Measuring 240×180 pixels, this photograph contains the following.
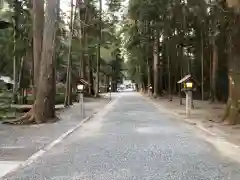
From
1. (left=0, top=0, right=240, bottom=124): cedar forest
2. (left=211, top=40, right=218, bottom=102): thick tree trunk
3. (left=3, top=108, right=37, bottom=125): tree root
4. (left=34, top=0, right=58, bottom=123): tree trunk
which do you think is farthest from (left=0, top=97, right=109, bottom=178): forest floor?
(left=211, top=40, right=218, bottom=102): thick tree trunk

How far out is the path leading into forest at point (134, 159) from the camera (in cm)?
899

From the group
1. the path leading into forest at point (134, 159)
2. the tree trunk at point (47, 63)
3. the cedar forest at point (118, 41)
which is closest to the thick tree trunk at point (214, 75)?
the cedar forest at point (118, 41)

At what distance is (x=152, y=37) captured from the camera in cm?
5350

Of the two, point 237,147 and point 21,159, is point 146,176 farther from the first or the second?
point 237,147

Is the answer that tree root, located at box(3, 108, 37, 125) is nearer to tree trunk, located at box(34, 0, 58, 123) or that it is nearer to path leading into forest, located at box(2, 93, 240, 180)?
tree trunk, located at box(34, 0, 58, 123)

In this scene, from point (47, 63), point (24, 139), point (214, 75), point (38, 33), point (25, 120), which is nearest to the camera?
point (24, 139)

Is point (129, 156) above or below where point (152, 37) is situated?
below

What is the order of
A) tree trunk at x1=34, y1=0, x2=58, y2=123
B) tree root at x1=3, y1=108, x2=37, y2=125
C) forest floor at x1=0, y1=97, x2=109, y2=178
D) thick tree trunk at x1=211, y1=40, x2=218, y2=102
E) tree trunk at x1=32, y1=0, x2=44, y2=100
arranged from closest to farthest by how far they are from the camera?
forest floor at x1=0, y1=97, x2=109, y2=178, tree root at x1=3, y1=108, x2=37, y2=125, tree trunk at x1=34, y1=0, x2=58, y2=123, tree trunk at x1=32, y1=0, x2=44, y2=100, thick tree trunk at x1=211, y1=40, x2=218, y2=102

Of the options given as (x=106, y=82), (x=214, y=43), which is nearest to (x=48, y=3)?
(x=214, y=43)

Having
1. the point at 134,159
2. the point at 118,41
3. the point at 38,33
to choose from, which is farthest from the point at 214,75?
the point at 134,159

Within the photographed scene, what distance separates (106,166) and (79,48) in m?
37.9

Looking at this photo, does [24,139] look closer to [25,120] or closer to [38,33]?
[25,120]

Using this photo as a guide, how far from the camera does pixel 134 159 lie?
10906mm

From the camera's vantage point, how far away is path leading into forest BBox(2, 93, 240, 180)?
354 inches
